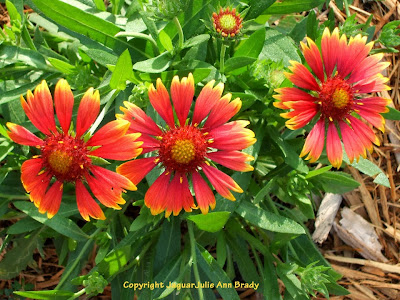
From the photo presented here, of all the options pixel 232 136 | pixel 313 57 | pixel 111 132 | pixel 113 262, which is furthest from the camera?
pixel 113 262

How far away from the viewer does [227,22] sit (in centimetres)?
134

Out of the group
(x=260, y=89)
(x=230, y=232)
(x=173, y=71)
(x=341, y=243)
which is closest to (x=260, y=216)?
(x=230, y=232)

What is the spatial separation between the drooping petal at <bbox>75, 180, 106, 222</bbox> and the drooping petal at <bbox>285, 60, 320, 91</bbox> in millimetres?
737

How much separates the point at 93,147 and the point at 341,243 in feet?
4.98

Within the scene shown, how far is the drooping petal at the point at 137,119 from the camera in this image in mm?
1256

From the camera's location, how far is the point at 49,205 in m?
1.32

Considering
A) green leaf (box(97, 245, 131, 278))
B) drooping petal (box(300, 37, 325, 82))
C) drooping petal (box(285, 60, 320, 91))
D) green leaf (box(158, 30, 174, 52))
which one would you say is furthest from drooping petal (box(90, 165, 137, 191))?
drooping petal (box(300, 37, 325, 82))

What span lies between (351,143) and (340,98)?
6.4 inches

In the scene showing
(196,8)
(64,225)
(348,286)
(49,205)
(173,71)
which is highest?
(196,8)

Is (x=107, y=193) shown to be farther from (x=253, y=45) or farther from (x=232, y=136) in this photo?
(x=253, y=45)

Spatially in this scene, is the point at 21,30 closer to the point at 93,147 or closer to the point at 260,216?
the point at 93,147

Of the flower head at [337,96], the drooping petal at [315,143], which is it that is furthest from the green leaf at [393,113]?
the drooping petal at [315,143]

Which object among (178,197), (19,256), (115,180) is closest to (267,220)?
(178,197)

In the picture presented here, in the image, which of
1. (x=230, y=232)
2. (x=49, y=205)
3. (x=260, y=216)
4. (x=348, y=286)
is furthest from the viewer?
(x=348, y=286)
